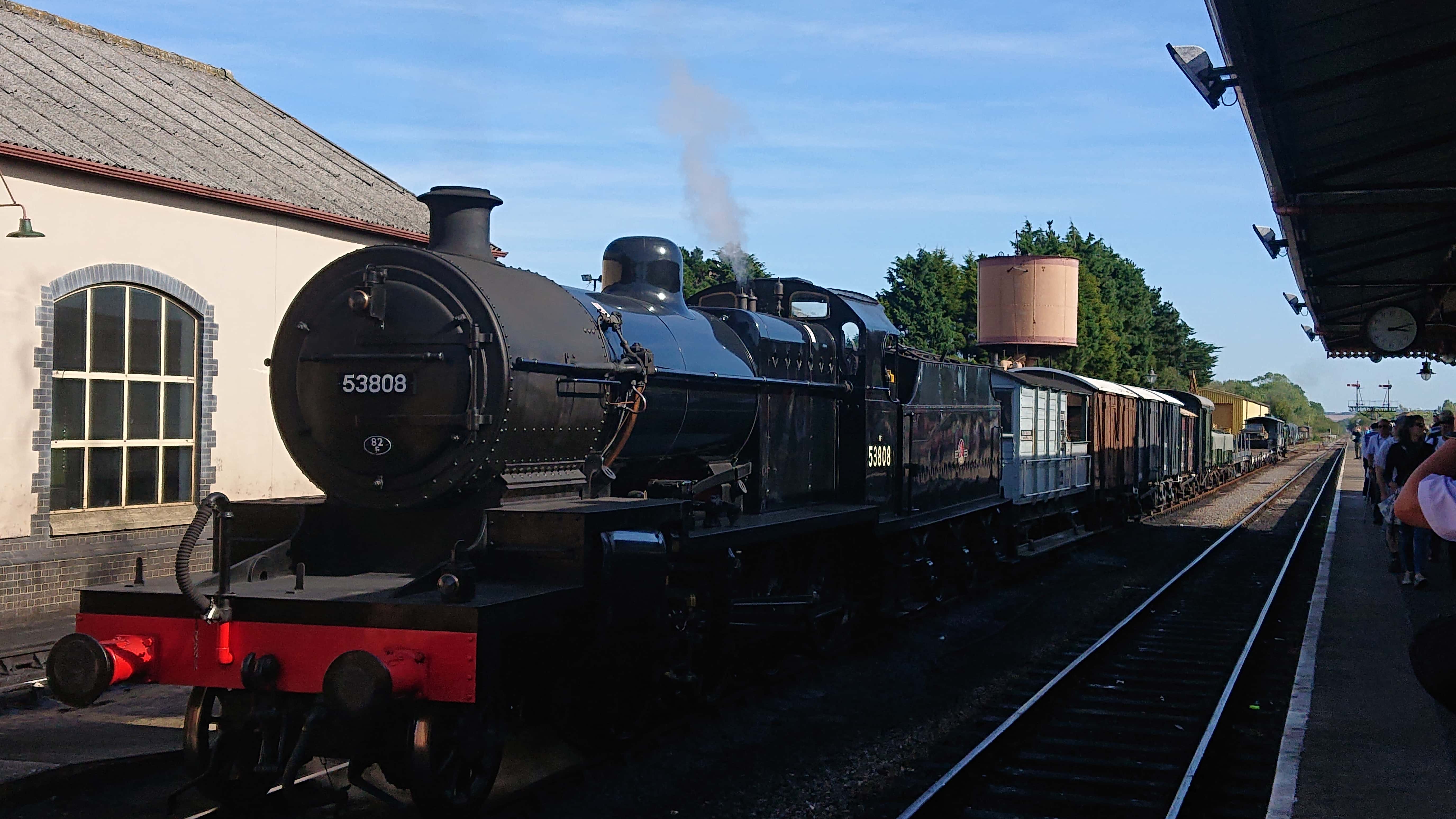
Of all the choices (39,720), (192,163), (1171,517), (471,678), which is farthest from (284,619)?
(1171,517)

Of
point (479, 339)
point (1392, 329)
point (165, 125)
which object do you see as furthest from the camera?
point (1392, 329)

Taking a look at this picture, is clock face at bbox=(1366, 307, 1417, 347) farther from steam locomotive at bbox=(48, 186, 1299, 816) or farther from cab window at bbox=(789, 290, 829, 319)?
steam locomotive at bbox=(48, 186, 1299, 816)

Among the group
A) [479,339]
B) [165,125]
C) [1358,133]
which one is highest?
[165,125]

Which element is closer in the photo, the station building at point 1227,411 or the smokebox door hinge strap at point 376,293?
the smokebox door hinge strap at point 376,293

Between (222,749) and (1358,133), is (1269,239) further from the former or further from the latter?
(222,749)

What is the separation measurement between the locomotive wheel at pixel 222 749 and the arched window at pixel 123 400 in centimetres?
640

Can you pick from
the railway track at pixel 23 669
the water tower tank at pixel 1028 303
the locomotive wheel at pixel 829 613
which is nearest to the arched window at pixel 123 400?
the railway track at pixel 23 669

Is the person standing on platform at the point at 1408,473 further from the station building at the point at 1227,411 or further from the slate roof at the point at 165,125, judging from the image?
the station building at the point at 1227,411

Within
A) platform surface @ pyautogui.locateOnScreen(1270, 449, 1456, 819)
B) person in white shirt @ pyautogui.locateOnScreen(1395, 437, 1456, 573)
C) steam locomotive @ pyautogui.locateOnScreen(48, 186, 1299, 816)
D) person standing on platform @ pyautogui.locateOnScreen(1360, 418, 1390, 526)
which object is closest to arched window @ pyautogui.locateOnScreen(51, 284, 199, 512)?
steam locomotive @ pyautogui.locateOnScreen(48, 186, 1299, 816)

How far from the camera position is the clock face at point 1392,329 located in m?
13.4

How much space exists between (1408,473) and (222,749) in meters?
11.5

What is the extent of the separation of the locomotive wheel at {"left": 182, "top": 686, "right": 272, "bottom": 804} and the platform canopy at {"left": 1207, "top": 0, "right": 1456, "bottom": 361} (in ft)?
20.7

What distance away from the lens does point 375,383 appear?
6141 mm

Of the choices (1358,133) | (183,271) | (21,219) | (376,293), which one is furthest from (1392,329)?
(21,219)
